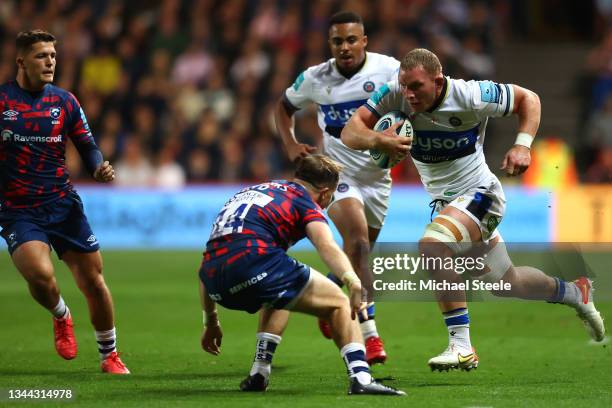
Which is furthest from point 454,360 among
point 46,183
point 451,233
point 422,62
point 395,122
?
point 46,183

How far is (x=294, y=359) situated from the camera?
920 centimetres

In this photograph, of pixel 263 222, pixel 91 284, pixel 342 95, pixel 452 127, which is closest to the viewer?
pixel 263 222

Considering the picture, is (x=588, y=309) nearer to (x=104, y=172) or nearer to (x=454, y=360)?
(x=454, y=360)

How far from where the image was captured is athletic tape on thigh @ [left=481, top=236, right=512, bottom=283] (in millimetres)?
8438

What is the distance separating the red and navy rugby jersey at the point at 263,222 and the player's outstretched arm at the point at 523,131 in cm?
143

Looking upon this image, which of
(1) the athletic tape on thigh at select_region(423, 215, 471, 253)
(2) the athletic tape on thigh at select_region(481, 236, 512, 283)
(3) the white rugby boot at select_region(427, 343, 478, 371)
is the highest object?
(1) the athletic tape on thigh at select_region(423, 215, 471, 253)

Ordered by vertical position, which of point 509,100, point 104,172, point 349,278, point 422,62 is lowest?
point 349,278

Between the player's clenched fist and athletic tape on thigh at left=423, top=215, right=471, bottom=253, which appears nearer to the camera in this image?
the player's clenched fist

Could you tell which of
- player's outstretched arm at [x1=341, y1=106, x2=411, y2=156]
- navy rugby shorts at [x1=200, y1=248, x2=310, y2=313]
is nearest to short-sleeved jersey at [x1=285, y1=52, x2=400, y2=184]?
player's outstretched arm at [x1=341, y1=106, x2=411, y2=156]

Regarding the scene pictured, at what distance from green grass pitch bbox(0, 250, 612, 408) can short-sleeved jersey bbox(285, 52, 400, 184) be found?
1594mm

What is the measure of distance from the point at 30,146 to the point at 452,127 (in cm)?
303

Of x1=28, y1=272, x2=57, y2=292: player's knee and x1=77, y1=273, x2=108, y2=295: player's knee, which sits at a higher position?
x1=28, y1=272, x2=57, y2=292: player's knee

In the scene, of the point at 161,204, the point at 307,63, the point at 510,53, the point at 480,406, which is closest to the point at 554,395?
the point at 480,406

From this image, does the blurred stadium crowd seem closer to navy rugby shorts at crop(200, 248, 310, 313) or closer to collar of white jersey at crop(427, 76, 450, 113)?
collar of white jersey at crop(427, 76, 450, 113)
